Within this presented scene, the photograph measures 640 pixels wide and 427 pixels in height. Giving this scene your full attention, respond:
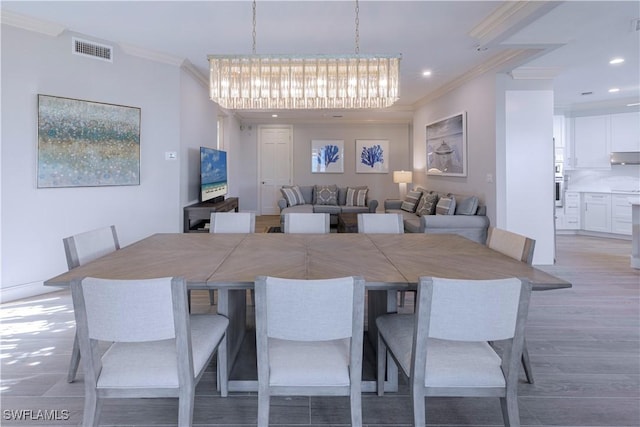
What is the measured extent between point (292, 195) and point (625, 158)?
631 cm

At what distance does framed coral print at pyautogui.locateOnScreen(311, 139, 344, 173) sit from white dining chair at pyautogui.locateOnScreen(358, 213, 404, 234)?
6.27m

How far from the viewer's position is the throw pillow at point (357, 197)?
27.4 feet

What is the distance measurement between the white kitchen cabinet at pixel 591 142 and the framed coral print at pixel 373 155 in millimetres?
3939

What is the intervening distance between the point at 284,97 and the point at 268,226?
207 inches

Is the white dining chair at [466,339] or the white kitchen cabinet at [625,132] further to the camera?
the white kitchen cabinet at [625,132]

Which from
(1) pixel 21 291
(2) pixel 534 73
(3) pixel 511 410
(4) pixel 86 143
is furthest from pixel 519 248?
(1) pixel 21 291

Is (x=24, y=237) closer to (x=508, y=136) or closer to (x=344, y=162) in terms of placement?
(x=508, y=136)

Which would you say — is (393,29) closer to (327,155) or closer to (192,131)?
(192,131)

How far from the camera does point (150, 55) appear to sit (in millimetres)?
4492

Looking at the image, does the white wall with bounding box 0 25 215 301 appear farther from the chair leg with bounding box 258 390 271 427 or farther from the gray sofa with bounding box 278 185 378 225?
the chair leg with bounding box 258 390 271 427

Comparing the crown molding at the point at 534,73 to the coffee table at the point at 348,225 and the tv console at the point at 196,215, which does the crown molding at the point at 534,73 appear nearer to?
the coffee table at the point at 348,225

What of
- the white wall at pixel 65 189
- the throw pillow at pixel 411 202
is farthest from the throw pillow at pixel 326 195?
the white wall at pixel 65 189

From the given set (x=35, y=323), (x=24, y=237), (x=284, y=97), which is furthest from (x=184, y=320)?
(x=24, y=237)

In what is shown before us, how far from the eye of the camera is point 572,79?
17.8 feet
